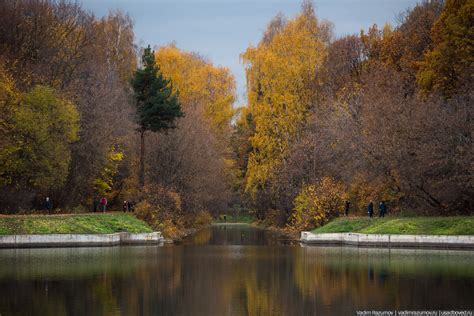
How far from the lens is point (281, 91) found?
65.8 metres

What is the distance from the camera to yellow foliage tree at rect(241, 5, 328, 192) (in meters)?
65.1

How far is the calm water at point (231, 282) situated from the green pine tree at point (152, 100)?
20343 millimetres

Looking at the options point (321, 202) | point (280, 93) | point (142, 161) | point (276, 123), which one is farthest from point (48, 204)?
point (280, 93)

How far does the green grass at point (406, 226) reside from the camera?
44.5m

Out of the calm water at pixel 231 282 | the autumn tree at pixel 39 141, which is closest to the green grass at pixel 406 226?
the calm water at pixel 231 282

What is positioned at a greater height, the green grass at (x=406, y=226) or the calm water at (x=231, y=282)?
the green grass at (x=406, y=226)

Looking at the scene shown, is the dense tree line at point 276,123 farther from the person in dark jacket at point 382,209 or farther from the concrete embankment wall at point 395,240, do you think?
the concrete embankment wall at point 395,240

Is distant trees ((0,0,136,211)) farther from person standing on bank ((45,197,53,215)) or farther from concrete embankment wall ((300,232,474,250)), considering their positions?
concrete embankment wall ((300,232,474,250))

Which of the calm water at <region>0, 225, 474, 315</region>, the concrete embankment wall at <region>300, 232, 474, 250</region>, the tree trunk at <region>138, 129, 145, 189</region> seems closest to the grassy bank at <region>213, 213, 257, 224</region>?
the tree trunk at <region>138, 129, 145, 189</region>

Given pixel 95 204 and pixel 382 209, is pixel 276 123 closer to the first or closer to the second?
pixel 382 209

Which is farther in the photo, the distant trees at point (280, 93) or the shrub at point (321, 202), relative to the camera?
Result: the distant trees at point (280, 93)

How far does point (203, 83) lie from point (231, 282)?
62843 millimetres

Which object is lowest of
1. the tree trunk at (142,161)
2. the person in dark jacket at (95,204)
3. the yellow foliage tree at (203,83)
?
the person in dark jacket at (95,204)

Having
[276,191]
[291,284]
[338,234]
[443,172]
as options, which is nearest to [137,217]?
[276,191]
